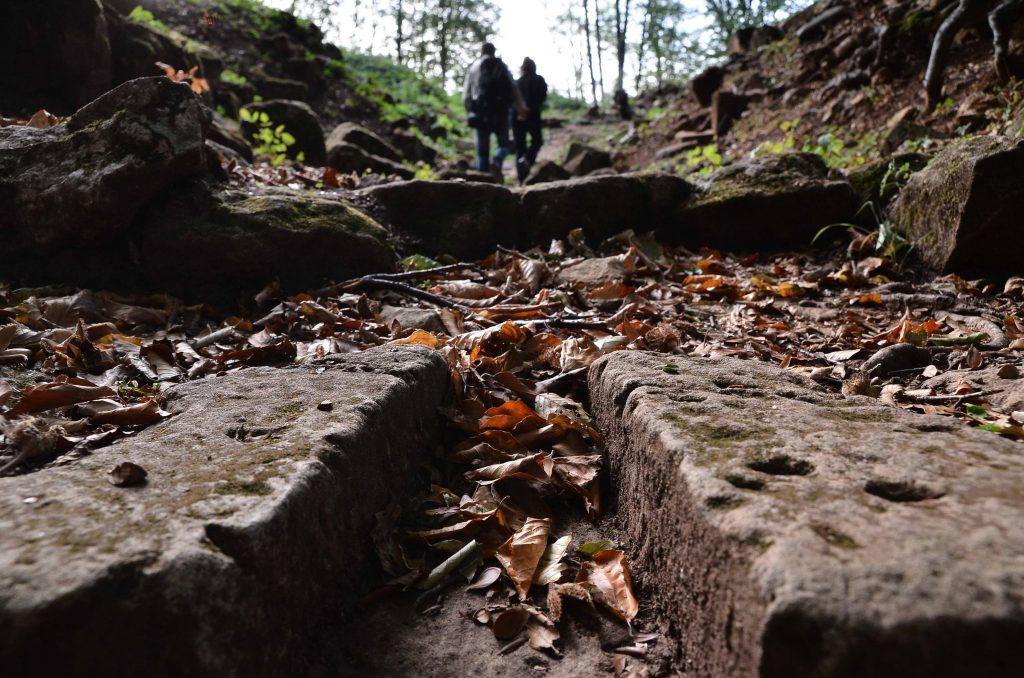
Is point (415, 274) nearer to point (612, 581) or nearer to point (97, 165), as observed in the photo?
point (97, 165)

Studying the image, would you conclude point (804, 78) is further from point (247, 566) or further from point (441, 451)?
point (247, 566)

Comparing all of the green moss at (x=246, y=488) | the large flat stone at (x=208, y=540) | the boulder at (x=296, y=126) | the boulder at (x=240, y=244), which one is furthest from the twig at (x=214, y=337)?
the boulder at (x=296, y=126)

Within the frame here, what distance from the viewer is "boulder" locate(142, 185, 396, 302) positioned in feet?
9.61

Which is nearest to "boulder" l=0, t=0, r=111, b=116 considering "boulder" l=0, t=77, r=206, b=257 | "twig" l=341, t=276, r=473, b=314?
"boulder" l=0, t=77, r=206, b=257

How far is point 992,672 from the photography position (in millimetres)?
621

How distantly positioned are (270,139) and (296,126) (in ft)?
2.79

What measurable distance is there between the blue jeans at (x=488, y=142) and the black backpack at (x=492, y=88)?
146mm

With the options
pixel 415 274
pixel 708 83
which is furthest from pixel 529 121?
pixel 415 274

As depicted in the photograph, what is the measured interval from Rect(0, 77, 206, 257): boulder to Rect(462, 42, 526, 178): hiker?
5.46 m

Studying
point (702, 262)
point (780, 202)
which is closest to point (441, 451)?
point (702, 262)

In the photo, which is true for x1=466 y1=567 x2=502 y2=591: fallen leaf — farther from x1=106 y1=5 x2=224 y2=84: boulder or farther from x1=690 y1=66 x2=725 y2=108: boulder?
x1=690 y1=66 x2=725 y2=108: boulder

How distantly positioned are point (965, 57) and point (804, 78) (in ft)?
10.7

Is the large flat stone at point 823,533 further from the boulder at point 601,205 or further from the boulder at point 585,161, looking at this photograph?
the boulder at point 585,161

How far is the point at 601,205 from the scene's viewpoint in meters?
4.65
